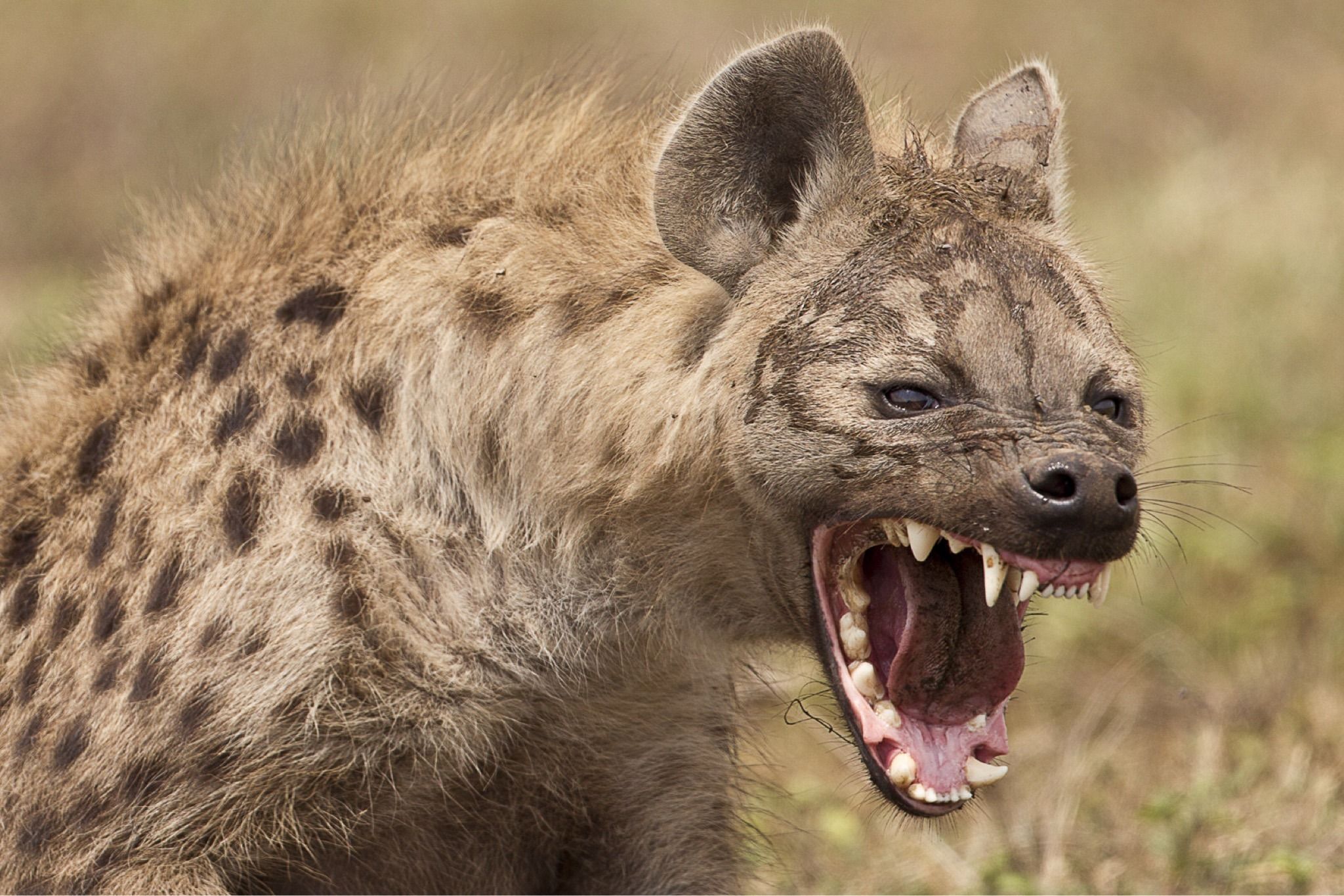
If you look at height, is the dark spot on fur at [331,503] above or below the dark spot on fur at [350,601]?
above

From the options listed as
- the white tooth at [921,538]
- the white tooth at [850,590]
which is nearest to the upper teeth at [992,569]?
the white tooth at [921,538]

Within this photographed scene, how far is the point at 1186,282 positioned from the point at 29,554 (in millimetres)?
4851

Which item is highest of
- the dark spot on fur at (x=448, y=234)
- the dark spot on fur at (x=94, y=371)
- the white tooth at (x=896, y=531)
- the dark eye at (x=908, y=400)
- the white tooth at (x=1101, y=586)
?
the dark spot on fur at (x=448, y=234)

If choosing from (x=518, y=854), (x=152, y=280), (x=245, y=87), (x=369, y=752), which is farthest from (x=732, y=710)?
(x=245, y=87)

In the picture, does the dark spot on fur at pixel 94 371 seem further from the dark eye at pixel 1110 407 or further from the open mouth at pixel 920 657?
the dark eye at pixel 1110 407

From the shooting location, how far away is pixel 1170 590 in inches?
195

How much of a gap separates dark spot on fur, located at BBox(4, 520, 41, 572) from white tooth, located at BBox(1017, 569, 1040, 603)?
154 cm

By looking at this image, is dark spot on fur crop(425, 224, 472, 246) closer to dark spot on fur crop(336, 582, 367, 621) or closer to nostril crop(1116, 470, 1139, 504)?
dark spot on fur crop(336, 582, 367, 621)

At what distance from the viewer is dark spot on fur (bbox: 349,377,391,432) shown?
9.04 ft

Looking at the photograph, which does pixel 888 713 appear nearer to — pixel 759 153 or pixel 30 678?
pixel 759 153

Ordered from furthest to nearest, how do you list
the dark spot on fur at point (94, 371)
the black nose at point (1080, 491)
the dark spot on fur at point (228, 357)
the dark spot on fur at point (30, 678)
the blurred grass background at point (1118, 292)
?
the blurred grass background at point (1118, 292)
the dark spot on fur at point (94, 371)
the dark spot on fur at point (228, 357)
the dark spot on fur at point (30, 678)
the black nose at point (1080, 491)

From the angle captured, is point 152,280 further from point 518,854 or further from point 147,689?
point 518,854

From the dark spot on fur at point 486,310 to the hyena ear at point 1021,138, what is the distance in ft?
2.39

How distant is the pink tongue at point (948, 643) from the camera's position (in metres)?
2.53
